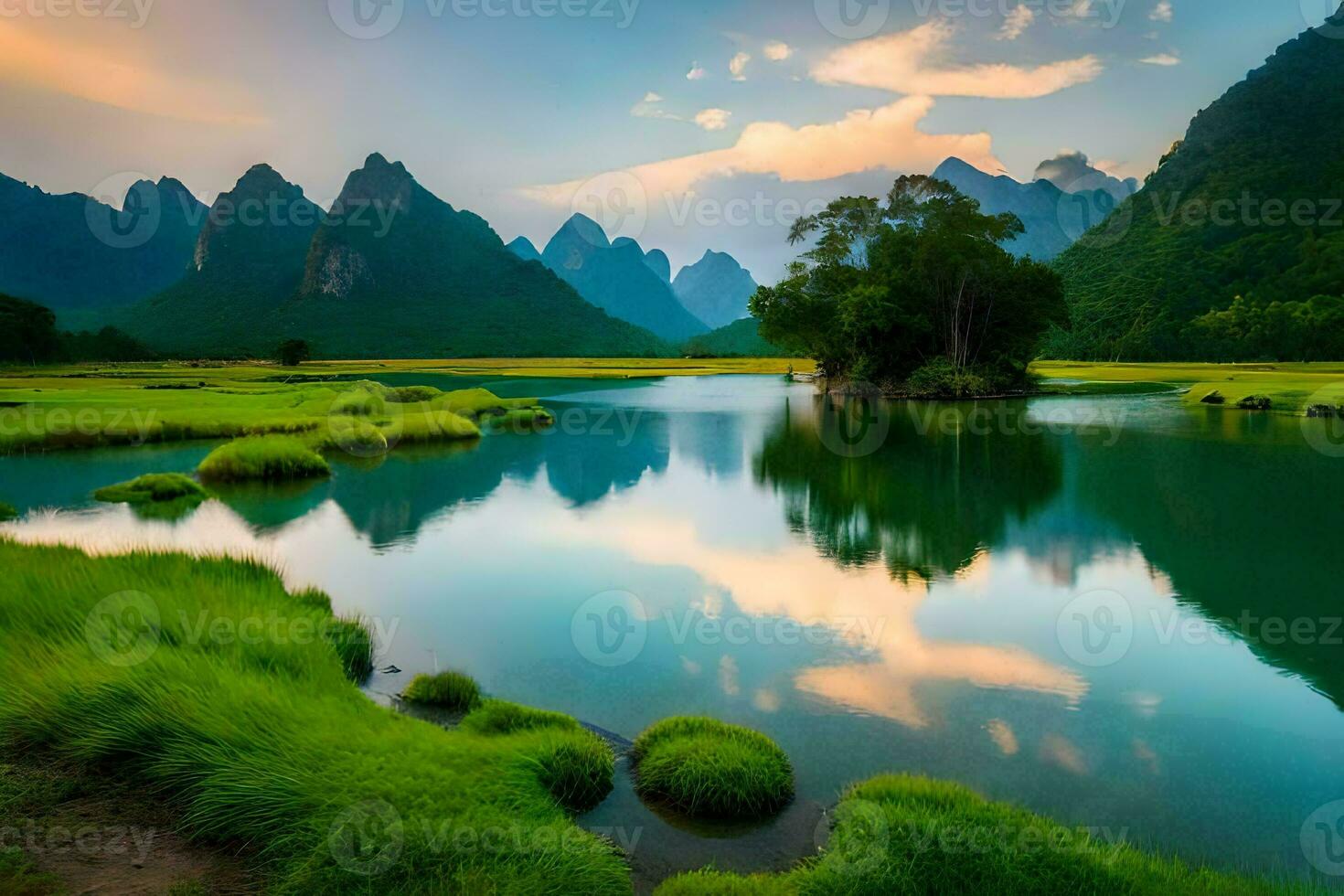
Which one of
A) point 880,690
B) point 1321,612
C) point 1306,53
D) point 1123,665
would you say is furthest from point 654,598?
point 1306,53

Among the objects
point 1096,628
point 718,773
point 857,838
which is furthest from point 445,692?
point 1096,628

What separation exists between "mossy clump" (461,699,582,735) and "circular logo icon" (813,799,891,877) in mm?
2372

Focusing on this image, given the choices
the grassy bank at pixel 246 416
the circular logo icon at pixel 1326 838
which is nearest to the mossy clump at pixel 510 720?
the circular logo icon at pixel 1326 838

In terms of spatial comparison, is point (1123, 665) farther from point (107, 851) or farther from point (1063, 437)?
point (1063, 437)

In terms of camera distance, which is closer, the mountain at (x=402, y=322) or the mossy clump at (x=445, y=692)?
the mossy clump at (x=445, y=692)

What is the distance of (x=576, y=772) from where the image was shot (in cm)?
601

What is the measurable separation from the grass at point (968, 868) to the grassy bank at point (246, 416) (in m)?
25.7

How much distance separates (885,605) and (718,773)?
19.0ft

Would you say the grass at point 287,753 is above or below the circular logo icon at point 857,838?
above

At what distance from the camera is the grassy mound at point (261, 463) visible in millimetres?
21359

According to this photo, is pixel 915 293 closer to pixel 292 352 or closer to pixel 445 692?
pixel 445 692

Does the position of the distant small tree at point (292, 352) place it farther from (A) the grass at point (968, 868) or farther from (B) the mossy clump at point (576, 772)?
(A) the grass at point (968, 868)

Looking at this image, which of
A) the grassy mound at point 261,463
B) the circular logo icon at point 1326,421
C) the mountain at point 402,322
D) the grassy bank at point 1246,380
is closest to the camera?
the grassy mound at point 261,463

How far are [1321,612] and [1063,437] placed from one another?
21216mm
